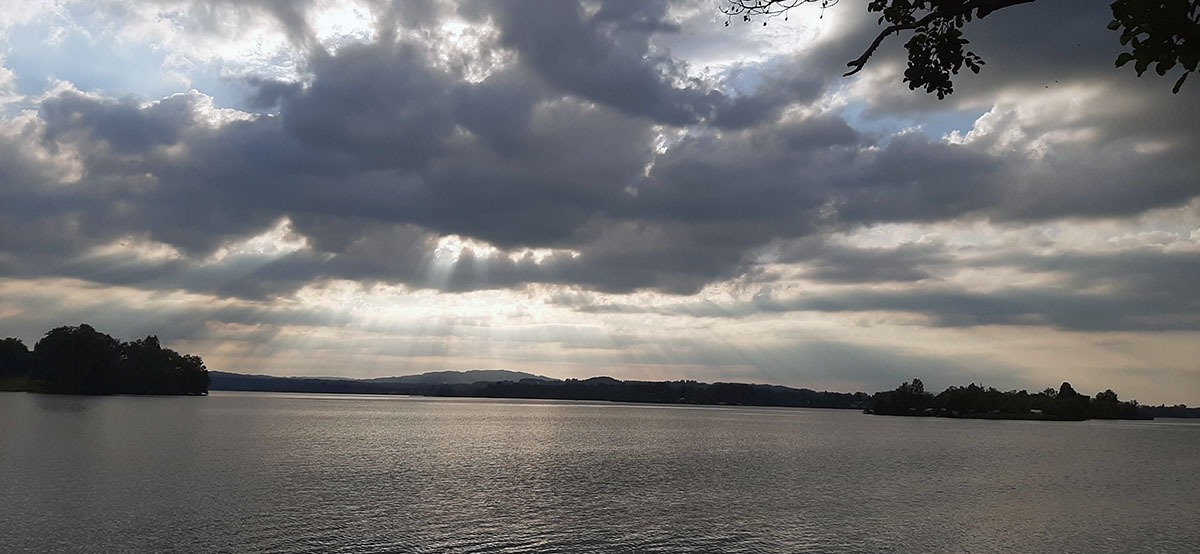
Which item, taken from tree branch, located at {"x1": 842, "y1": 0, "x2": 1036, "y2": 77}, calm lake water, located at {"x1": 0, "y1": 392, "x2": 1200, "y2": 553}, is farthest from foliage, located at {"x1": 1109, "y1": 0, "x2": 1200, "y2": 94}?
calm lake water, located at {"x1": 0, "y1": 392, "x2": 1200, "y2": 553}

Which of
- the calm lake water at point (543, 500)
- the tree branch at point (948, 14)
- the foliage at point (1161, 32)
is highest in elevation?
the tree branch at point (948, 14)

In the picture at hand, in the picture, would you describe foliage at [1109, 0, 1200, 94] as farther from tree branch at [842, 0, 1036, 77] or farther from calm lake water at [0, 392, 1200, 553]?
calm lake water at [0, 392, 1200, 553]

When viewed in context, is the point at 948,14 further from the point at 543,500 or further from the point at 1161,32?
the point at 543,500

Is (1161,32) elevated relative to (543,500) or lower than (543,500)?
elevated

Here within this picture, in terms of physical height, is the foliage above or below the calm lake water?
above

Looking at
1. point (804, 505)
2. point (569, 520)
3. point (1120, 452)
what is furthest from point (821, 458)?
point (1120, 452)

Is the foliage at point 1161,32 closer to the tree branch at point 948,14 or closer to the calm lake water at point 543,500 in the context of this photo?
the tree branch at point 948,14

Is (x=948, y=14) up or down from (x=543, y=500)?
up

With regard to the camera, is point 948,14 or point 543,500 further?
point 543,500

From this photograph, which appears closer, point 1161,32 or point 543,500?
point 1161,32

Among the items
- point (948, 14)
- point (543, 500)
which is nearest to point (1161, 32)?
point (948, 14)

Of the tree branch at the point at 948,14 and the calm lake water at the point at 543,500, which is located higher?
the tree branch at the point at 948,14

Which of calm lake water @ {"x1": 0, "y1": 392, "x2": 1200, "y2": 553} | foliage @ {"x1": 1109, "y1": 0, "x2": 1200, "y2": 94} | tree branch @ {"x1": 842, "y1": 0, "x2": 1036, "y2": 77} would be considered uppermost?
tree branch @ {"x1": 842, "y1": 0, "x2": 1036, "y2": 77}

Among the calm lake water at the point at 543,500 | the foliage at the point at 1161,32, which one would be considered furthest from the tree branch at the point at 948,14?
the calm lake water at the point at 543,500
